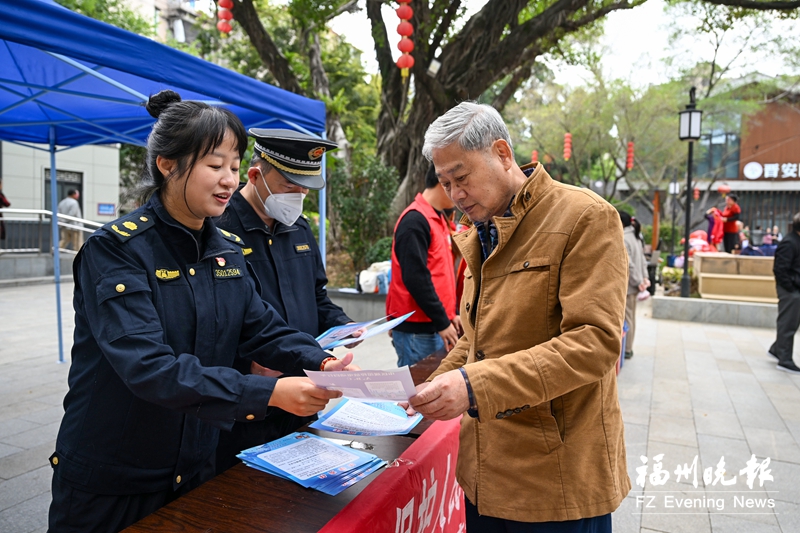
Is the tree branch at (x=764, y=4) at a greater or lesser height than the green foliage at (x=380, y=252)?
greater

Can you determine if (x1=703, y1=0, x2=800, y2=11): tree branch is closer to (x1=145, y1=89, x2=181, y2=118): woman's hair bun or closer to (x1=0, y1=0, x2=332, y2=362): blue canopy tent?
(x1=0, y1=0, x2=332, y2=362): blue canopy tent

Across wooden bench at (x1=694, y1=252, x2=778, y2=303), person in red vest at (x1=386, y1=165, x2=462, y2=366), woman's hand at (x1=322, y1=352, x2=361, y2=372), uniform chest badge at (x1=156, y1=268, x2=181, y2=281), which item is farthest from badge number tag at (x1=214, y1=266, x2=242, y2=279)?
wooden bench at (x1=694, y1=252, x2=778, y2=303)

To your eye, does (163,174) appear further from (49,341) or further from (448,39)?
(448,39)

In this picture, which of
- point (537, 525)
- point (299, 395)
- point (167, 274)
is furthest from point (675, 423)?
point (167, 274)

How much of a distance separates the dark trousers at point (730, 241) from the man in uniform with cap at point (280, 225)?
14112 millimetres

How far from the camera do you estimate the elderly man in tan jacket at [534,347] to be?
1.25m

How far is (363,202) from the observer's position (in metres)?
9.30

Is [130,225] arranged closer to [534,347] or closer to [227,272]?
[227,272]

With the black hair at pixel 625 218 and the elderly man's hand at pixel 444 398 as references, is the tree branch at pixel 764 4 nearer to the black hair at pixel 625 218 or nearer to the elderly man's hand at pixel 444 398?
the black hair at pixel 625 218

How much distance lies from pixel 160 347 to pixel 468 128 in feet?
2.97

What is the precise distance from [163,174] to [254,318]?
480mm

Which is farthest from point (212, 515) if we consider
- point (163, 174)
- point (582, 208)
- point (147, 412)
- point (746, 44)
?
point (746, 44)

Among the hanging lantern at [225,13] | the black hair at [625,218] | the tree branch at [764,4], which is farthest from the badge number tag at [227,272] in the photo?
the tree branch at [764,4]

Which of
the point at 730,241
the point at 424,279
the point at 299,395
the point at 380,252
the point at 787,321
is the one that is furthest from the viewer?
the point at 730,241
